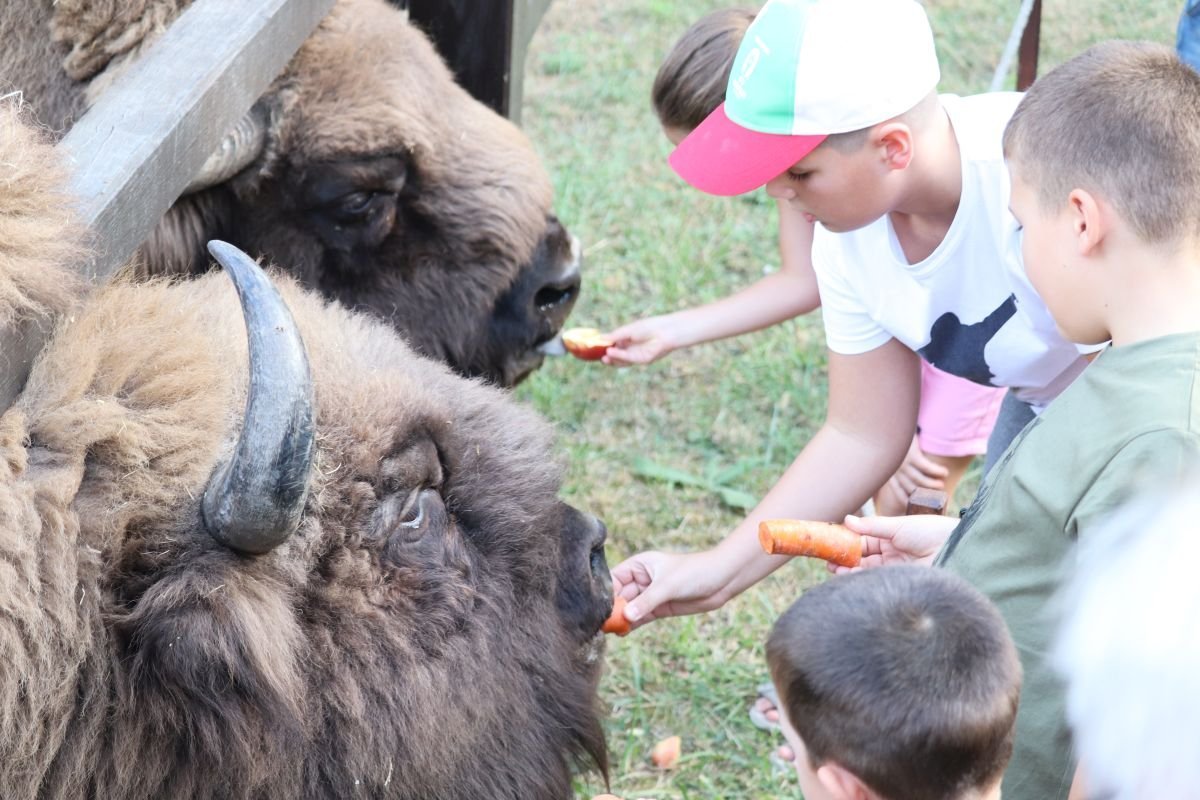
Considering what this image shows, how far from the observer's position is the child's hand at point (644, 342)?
479 centimetres

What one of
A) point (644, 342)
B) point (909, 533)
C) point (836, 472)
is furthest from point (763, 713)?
point (909, 533)

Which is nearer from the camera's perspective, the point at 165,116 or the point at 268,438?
the point at 268,438

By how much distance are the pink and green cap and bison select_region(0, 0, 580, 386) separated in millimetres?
1335

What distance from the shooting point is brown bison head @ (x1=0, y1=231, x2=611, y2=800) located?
2.33 metres

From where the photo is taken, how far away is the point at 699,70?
4367mm

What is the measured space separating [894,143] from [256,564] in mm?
1785

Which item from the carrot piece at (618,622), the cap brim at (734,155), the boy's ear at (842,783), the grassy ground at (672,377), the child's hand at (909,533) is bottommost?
the grassy ground at (672,377)

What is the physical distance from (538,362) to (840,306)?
1.33 metres

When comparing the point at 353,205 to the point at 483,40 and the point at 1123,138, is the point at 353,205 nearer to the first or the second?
the point at 483,40

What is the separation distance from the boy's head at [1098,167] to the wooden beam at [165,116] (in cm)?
179

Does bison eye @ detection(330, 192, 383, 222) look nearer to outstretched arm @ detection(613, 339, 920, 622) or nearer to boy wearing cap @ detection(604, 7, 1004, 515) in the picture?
boy wearing cap @ detection(604, 7, 1004, 515)

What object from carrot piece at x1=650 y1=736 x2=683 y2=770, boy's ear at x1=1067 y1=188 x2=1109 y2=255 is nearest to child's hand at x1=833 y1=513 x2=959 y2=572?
boy's ear at x1=1067 y1=188 x2=1109 y2=255

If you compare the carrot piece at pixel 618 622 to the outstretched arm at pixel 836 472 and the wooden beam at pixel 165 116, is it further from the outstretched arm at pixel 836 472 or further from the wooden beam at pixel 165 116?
the wooden beam at pixel 165 116

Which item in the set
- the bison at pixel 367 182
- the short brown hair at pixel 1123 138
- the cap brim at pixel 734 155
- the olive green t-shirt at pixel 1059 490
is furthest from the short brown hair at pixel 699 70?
the olive green t-shirt at pixel 1059 490
